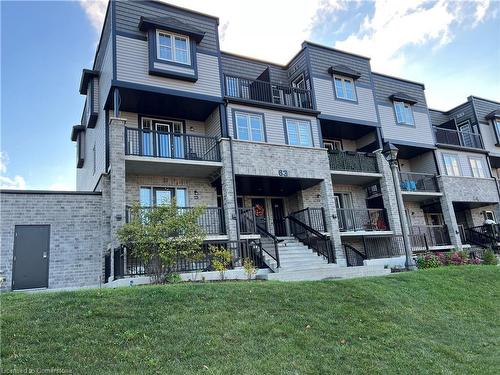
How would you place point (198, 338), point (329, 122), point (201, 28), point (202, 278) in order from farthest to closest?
point (329, 122) < point (201, 28) < point (202, 278) < point (198, 338)

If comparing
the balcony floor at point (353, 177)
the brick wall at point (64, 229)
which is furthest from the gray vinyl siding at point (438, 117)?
the brick wall at point (64, 229)

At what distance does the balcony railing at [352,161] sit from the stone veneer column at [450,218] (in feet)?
17.7

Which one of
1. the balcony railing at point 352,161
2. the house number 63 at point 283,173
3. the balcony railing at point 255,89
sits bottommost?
the house number 63 at point 283,173

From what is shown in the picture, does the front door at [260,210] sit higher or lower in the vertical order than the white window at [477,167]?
lower

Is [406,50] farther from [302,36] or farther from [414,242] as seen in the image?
[414,242]

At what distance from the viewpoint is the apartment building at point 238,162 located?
527 inches

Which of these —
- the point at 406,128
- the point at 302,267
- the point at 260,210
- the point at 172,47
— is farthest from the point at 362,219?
the point at 172,47

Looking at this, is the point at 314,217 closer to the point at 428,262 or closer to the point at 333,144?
the point at 428,262

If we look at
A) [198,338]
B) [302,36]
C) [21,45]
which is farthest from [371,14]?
[198,338]

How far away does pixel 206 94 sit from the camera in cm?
1631

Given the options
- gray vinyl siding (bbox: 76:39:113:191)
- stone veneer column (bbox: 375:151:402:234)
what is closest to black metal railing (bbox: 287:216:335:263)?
stone veneer column (bbox: 375:151:402:234)

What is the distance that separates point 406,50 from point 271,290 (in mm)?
12103

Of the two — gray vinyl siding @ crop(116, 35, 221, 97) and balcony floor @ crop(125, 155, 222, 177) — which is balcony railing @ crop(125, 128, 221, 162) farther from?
gray vinyl siding @ crop(116, 35, 221, 97)

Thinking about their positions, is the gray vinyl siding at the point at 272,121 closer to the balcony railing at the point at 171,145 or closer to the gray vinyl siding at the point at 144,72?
the gray vinyl siding at the point at 144,72
